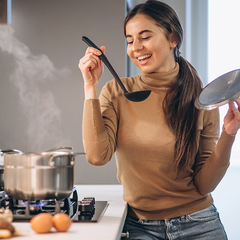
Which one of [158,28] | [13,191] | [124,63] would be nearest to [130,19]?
[158,28]

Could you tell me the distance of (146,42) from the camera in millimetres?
1065

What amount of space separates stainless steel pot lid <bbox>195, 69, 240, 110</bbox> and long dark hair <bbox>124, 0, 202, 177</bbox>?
148 millimetres

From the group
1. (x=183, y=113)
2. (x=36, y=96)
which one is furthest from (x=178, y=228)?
(x=36, y=96)

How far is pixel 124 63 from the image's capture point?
5.07 ft

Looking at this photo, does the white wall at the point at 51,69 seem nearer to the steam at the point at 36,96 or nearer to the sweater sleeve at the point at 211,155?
the steam at the point at 36,96

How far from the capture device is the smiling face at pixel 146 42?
1064mm

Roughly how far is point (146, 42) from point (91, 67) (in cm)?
25

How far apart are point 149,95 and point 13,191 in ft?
2.10

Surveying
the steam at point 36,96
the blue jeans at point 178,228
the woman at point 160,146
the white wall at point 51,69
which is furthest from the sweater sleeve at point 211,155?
the steam at point 36,96

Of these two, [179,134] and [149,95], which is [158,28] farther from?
[179,134]

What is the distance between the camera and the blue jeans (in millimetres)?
1019

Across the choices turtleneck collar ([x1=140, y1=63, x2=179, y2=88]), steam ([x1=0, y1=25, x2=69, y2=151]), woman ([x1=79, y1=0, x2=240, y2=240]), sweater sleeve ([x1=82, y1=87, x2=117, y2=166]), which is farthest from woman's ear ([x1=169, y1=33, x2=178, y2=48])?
steam ([x1=0, y1=25, x2=69, y2=151])

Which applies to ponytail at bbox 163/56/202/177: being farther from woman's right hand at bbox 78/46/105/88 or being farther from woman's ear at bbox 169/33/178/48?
woman's right hand at bbox 78/46/105/88

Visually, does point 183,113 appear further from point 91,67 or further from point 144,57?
point 91,67
